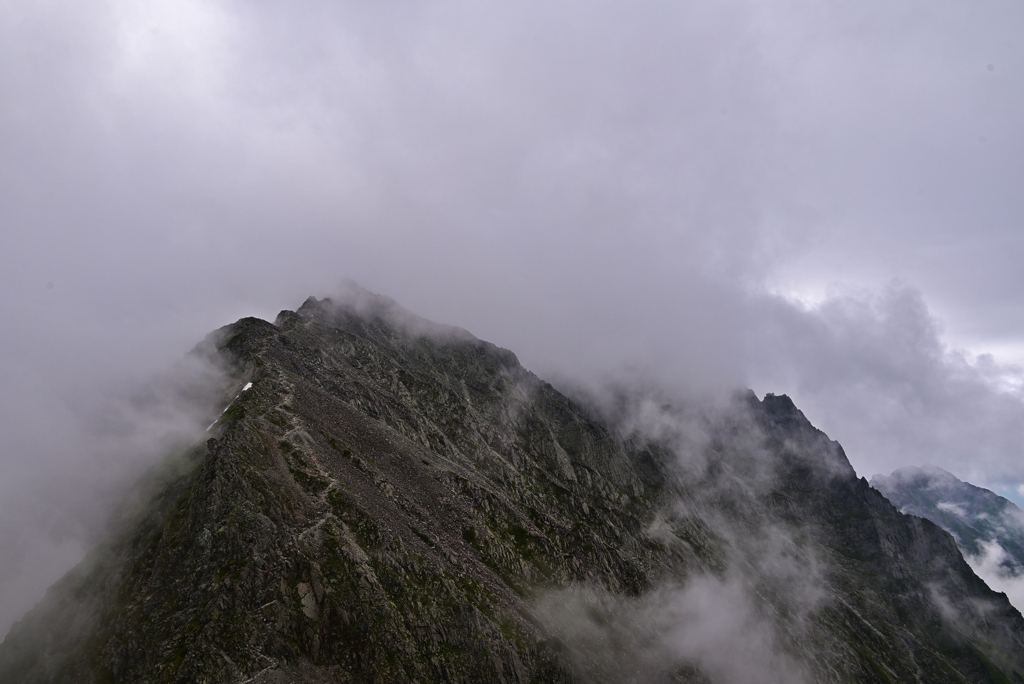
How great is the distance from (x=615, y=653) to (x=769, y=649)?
96.8 meters

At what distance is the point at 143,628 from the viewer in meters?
61.0

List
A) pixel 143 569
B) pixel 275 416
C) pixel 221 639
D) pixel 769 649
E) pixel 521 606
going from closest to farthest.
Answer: pixel 221 639 → pixel 143 569 → pixel 275 416 → pixel 521 606 → pixel 769 649

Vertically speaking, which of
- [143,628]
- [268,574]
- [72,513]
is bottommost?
[72,513]

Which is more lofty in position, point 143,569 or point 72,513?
point 143,569

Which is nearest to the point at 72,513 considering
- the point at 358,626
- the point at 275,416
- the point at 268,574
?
the point at 275,416

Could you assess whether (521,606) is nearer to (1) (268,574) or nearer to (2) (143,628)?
(1) (268,574)

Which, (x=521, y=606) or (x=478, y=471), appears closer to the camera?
(x=521, y=606)

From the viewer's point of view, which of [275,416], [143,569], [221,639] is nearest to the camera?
[221,639]

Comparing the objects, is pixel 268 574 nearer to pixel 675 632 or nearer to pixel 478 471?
pixel 478 471

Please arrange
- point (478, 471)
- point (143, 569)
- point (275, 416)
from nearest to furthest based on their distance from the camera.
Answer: point (143, 569) → point (275, 416) → point (478, 471)

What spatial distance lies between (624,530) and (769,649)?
207 feet

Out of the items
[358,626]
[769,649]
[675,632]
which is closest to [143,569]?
[358,626]

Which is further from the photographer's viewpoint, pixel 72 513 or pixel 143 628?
pixel 72 513

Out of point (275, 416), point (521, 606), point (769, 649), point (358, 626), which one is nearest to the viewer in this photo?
point (358, 626)
